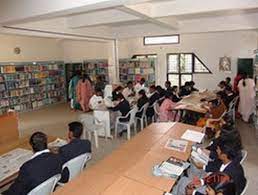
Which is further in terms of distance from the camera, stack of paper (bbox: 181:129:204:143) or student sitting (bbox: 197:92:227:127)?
student sitting (bbox: 197:92:227:127)

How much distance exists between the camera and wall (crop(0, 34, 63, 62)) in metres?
9.20

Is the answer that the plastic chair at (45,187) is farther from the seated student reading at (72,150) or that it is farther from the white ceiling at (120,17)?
the white ceiling at (120,17)

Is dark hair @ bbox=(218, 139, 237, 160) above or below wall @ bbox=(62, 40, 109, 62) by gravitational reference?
below

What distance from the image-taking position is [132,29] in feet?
27.5

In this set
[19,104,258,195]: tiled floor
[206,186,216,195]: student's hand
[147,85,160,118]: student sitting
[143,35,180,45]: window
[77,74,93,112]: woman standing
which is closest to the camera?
[206,186,216,195]: student's hand

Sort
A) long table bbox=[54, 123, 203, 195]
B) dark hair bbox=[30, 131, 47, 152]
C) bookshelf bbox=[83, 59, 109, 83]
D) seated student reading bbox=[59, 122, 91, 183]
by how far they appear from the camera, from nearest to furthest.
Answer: long table bbox=[54, 123, 203, 195] → dark hair bbox=[30, 131, 47, 152] → seated student reading bbox=[59, 122, 91, 183] → bookshelf bbox=[83, 59, 109, 83]

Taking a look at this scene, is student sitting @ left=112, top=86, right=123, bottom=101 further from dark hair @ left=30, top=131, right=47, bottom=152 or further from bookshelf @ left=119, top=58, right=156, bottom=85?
dark hair @ left=30, top=131, right=47, bottom=152

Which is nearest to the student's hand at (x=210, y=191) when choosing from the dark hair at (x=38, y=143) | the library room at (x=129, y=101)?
the library room at (x=129, y=101)

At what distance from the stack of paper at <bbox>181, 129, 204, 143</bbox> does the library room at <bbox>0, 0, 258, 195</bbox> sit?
0.05 ft

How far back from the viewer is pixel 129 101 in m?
7.17

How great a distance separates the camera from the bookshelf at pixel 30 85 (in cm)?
920

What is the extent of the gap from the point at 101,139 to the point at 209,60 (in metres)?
6.03

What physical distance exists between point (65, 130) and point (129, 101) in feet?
6.01

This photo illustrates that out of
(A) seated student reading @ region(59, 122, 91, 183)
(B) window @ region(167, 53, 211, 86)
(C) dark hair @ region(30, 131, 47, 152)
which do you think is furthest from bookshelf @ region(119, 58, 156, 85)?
(C) dark hair @ region(30, 131, 47, 152)
